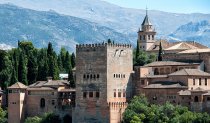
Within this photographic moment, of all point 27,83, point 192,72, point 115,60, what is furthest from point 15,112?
point 192,72

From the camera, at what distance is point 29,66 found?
111375 millimetres

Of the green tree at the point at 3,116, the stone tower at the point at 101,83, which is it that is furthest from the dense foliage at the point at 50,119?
the green tree at the point at 3,116

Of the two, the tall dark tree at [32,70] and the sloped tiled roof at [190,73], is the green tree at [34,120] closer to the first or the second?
the tall dark tree at [32,70]

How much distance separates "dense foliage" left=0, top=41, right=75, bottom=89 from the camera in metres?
108

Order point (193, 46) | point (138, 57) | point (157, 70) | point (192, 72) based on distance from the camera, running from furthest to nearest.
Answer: point (193, 46), point (138, 57), point (157, 70), point (192, 72)

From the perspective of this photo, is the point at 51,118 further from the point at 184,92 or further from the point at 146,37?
the point at 146,37

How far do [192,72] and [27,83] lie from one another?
2736 cm

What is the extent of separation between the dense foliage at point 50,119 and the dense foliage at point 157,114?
29.6 feet

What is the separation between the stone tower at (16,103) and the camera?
322ft

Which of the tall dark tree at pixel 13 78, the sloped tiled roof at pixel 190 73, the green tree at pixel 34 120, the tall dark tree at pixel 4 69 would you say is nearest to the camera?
the sloped tiled roof at pixel 190 73

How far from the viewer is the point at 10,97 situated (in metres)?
98.9

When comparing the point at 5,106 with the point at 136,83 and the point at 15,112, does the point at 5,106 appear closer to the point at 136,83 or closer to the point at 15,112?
the point at 15,112

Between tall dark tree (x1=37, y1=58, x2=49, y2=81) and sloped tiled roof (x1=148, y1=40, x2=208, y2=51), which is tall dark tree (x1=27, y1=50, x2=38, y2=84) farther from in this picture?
sloped tiled roof (x1=148, y1=40, x2=208, y2=51)

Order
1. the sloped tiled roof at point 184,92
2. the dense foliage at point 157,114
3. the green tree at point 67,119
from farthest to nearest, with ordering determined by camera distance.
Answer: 1. the green tree at point 67,119
2. the sloped tiled roof at point 184,92
3. the dense foliage at point 157,114
